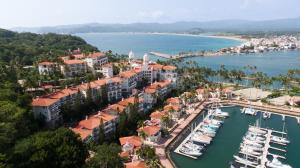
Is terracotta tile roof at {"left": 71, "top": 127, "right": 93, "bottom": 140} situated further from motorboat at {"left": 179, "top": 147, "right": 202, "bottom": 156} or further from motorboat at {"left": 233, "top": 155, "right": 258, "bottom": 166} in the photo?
motorboat at {"left": 233, "top": 155, "right": 258, "bottom": 166}

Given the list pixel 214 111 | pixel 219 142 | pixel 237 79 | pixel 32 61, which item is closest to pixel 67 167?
pixel 219 142

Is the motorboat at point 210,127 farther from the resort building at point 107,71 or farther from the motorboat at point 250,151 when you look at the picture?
the resort building at point 107,71

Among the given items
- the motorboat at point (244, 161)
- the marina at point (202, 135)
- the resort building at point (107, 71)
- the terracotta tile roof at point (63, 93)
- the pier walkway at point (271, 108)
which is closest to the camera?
the motorboat at point (244, 161)

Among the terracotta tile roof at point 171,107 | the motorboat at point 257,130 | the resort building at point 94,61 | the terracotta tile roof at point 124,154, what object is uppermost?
the resort building at point 94,61

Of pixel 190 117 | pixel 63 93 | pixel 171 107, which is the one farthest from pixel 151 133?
pixel 63 93

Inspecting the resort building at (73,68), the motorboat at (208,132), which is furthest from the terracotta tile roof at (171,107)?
the resort building at (73,68)

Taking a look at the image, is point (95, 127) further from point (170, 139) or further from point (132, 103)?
point (170, 139)
